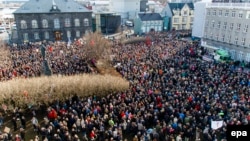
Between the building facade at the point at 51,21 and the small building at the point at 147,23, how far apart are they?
1704 cm

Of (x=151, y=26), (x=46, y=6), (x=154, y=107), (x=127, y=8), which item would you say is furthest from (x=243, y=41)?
(x=127, y=8)

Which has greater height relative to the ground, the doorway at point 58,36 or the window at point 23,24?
the window at point 23,24

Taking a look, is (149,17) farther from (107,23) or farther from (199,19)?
(199,19)

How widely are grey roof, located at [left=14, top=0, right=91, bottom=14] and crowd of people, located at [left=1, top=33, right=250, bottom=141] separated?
87.0ft

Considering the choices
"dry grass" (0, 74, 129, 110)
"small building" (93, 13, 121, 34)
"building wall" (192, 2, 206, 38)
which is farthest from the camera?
"small building" (93, 13, 121, 34)

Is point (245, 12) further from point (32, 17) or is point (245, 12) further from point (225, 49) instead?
point (32, 17)

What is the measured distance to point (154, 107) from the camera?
20.6 m

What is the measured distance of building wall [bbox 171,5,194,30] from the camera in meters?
73.9

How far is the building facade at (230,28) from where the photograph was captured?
3925 cm

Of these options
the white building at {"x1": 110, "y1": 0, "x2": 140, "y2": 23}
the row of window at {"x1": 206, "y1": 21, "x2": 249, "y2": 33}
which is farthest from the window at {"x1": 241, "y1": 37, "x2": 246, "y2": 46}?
the white building at {"x1": 110, "y1": 0, "x2": 140, "y2": 23}

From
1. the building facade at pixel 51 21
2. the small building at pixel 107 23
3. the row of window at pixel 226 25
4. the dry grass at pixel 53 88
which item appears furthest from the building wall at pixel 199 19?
the dry grass at pixel 53 88

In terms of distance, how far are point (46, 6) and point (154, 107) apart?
45348mm

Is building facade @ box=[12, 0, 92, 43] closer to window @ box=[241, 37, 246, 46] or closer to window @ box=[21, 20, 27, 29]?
window @ box=[21, 20, 27, 29]

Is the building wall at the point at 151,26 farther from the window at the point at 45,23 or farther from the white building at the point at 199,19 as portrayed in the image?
the window at the point at 45,23
